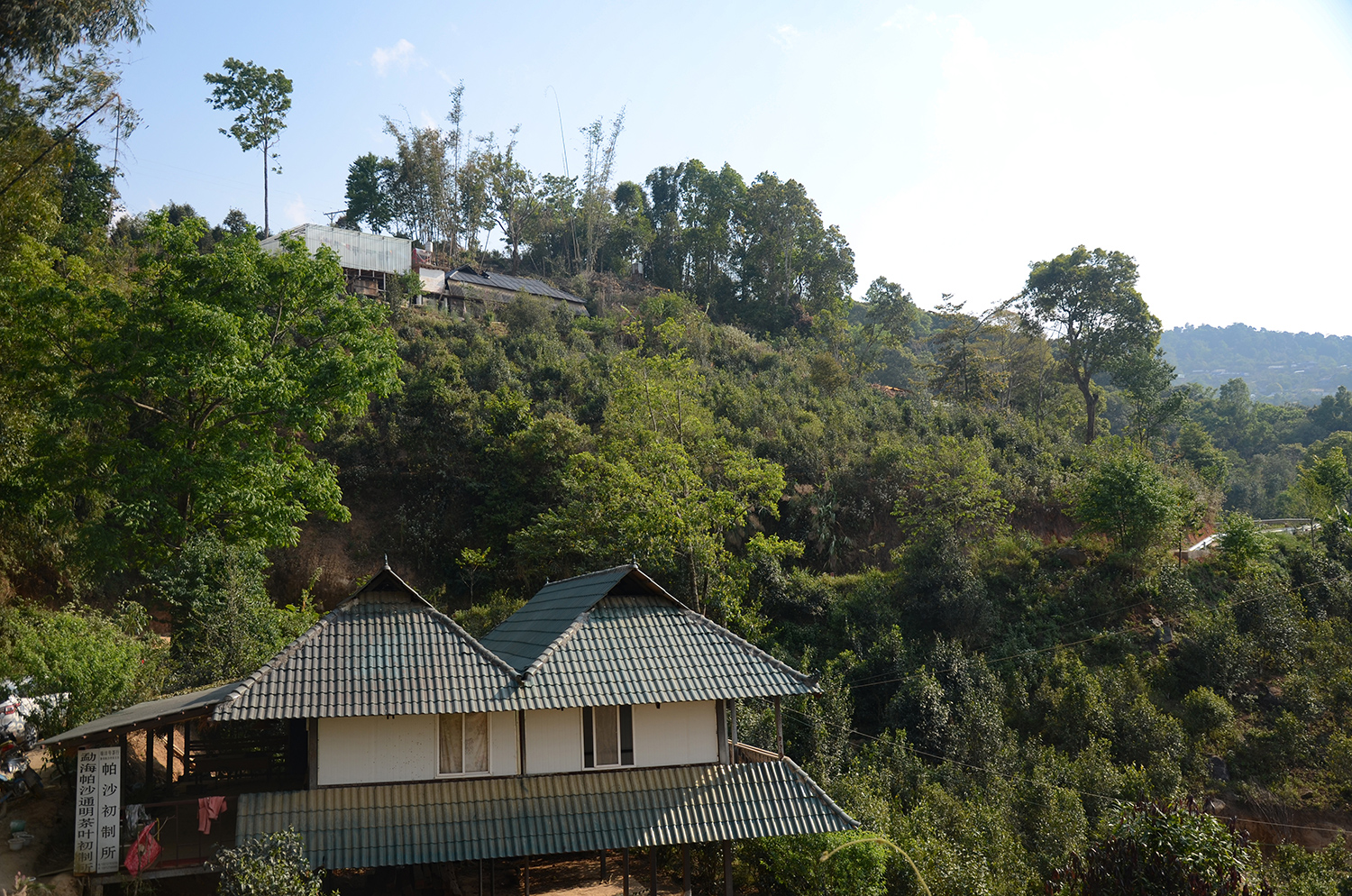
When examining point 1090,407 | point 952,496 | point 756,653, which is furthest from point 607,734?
point 1090,407

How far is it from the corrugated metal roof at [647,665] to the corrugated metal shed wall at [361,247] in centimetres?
3124

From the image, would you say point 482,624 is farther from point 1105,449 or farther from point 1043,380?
point 1043,380

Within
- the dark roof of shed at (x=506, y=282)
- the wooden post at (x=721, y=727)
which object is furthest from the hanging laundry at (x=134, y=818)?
the dark roof of shed at (x=506, y=282)

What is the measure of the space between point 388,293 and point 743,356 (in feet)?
57.0

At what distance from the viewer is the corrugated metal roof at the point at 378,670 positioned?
1244 centimetres

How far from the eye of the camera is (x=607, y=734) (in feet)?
45.9

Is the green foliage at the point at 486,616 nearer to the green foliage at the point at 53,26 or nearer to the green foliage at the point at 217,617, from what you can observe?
the green foliage at the point at 217,617

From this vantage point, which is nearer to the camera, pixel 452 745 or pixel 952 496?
pixel 452 745

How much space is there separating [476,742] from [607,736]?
212 centimetres

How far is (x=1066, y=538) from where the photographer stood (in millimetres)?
31391

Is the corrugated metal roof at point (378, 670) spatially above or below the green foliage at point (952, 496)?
below

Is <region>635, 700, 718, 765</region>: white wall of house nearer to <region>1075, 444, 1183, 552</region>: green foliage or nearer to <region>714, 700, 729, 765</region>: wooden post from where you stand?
<region>714, 700, 729, 765</region>: wooden post

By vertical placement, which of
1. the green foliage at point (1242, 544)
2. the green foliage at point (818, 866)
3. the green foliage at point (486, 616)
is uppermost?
the green foliage at point (1242, 544)

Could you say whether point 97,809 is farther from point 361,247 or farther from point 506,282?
point 506,282
